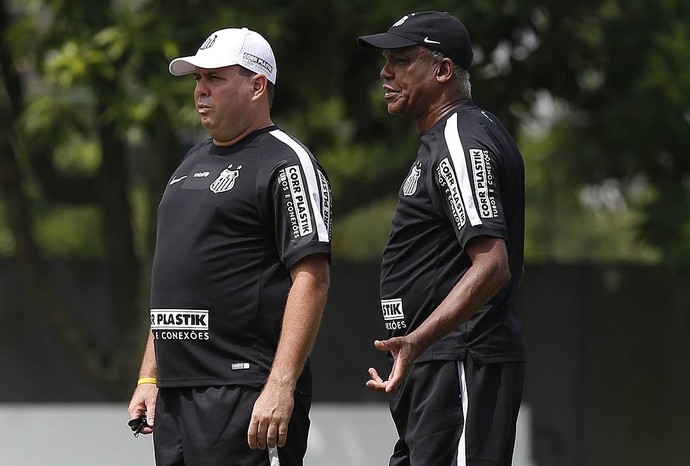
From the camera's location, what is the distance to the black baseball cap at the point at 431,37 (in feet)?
13.2

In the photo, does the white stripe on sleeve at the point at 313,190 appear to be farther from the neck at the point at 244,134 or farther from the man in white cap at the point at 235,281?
the neck at the point at 244,134

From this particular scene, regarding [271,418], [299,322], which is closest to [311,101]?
[299,322]

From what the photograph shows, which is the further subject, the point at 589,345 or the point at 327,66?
the point at 589,345

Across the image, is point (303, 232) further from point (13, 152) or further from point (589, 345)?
point (589, 345)

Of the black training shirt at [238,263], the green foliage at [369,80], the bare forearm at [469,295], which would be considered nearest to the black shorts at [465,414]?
the bare forearm at [469,295]

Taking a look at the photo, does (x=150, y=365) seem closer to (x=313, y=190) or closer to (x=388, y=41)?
(x=313, y=190)

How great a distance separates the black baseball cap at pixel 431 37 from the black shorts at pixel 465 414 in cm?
102

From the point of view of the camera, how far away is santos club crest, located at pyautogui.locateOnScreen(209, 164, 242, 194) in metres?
3.77

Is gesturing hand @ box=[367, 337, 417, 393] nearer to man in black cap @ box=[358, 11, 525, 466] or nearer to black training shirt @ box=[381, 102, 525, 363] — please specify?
man in black cap @ box=[358, 11, 525, 466]

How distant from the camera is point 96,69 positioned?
7.30 meters

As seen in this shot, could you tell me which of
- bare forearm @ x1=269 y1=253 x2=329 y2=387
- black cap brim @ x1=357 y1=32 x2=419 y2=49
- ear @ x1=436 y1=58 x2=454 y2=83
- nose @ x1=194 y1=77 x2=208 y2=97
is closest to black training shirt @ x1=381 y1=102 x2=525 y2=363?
ear @ x1=436 y1=58 x2=454 y2=83

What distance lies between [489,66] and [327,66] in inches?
45.0

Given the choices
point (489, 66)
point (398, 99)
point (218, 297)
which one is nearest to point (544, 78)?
point (489, 66)

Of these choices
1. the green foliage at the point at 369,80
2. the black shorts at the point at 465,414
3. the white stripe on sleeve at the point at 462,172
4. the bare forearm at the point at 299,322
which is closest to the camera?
the bare forearm at the point at 299,322
